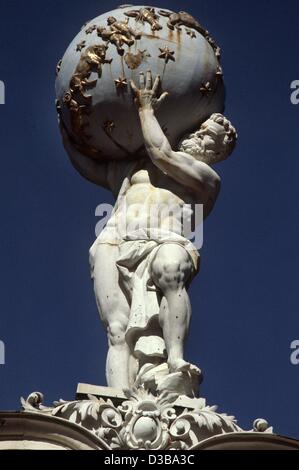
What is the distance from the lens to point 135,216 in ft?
92.3

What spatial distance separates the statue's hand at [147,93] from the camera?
28484mm

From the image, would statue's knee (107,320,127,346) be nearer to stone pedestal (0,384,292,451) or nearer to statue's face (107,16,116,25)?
stone pedestal (0,384,292,451)

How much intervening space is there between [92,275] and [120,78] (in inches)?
95.2

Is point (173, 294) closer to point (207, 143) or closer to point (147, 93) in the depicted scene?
point (207, 143)

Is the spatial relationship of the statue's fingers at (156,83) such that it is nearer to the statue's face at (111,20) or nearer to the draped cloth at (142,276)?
the statue's face at (111,20)

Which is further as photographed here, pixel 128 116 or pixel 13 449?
pixel 128 116

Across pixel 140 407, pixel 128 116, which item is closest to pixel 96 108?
pixel 128 116

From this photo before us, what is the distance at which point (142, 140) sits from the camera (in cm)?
2878

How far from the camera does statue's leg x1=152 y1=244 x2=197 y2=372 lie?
26906 millimetres

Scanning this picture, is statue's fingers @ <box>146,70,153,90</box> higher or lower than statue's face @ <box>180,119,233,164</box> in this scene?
higher

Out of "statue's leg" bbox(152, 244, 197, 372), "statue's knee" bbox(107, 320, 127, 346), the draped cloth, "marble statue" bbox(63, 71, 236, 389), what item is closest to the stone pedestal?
"marble statue" bbox(63, 71, 236, 389)

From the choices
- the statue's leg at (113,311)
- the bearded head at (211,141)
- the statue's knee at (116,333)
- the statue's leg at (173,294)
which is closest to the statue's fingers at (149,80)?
the bearded head at (211,141)
